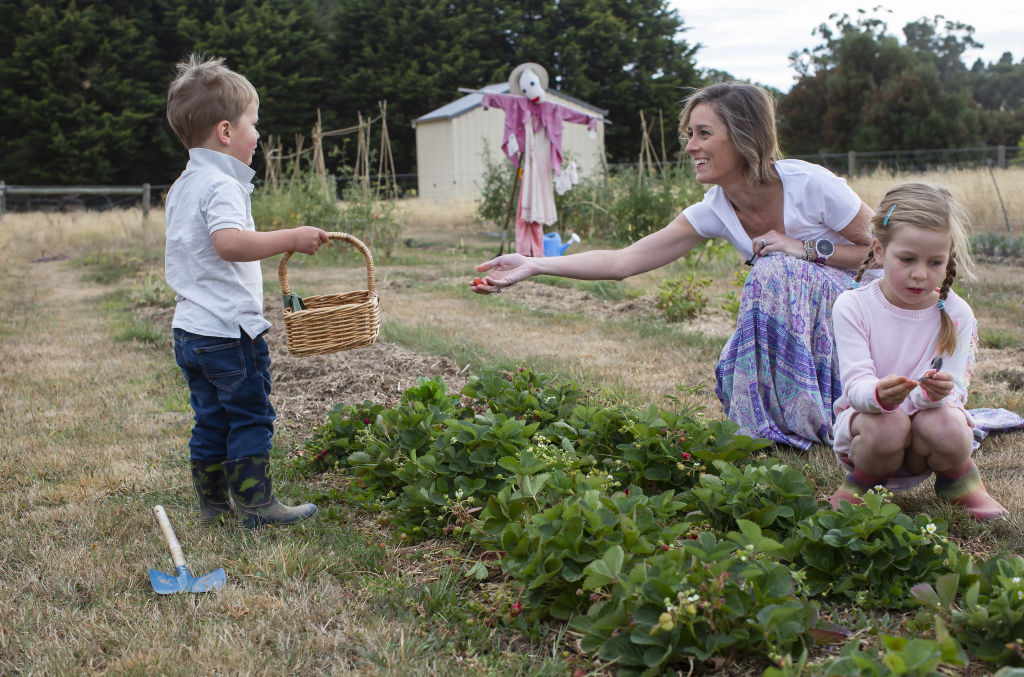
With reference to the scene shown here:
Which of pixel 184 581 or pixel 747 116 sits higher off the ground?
pixel 747 116

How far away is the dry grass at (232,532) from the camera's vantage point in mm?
1876

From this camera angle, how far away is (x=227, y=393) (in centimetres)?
258

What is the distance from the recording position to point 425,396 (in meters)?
3.09

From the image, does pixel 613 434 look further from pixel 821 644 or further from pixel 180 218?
pixel 180 218

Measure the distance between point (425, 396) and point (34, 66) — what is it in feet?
94.2

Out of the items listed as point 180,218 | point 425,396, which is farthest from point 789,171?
point 180,218

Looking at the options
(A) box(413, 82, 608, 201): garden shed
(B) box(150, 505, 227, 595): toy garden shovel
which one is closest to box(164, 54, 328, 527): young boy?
(B) box(150, 505, 227, 595): toy garden shovel

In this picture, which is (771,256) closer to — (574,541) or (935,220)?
(935,220)

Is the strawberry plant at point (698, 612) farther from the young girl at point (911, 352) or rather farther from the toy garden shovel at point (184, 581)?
the toy garden shovel at point (184, 581)

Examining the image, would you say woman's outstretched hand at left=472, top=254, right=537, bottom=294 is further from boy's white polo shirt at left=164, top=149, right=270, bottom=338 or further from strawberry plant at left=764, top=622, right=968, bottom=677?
strawberry plant at left=764, top=622, right=968, bottom=677

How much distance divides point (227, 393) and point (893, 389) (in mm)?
1915

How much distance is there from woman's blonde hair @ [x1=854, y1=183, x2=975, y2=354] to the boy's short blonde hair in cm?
195

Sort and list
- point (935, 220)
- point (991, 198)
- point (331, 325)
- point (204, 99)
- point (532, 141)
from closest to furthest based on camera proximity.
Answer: point (935, 220), point (204, 99), point (331, 325), point (532, 141), point (991, 198)

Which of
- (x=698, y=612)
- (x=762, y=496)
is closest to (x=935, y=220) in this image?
(x=762, y=496)
